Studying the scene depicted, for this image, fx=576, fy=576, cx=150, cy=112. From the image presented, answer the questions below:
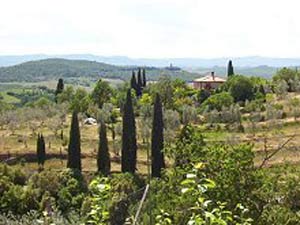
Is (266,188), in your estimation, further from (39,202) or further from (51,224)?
(39,202)

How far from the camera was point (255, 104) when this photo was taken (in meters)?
66.4

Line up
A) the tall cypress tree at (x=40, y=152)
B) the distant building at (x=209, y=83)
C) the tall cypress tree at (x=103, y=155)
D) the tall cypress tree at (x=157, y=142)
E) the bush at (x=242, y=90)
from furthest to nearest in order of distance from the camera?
the distant building at (x=209, y=83) → the bush at (x=242, y=90) → the tall cypress tree at (x=40, y=152) → the tall cypress tree at (x=103, y=155) → the tall cypress tree at (x=157, y=142)

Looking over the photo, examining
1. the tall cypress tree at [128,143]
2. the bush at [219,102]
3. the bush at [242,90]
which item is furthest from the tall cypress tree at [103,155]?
the bush at [242,90]

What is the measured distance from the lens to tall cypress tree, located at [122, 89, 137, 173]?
43.9 meters

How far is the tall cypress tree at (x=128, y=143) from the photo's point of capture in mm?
43916

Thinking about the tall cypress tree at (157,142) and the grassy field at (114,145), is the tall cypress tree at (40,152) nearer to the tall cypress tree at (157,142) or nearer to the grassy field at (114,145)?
the grassy field at (114,145)

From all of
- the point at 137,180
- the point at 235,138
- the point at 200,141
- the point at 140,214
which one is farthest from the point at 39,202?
the point at 140,214

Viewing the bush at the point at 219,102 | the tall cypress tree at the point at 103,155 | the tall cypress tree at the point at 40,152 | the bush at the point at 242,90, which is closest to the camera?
the tall cypress tree at the point at 103,155

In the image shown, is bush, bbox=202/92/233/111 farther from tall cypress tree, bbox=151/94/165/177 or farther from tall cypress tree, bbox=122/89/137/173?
tall cypress tree, bbox=122/89/137/173

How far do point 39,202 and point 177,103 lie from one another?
34.6m

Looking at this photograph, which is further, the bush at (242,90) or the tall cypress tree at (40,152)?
the bush at (242,90)

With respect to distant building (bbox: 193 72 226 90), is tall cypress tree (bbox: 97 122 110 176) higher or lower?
lower

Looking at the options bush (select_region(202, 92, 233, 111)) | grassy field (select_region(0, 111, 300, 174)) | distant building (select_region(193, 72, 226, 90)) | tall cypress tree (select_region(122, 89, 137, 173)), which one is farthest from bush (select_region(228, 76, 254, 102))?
tall cypress tree (select_region(122, 89, 137, 173))

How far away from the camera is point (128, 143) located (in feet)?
145
